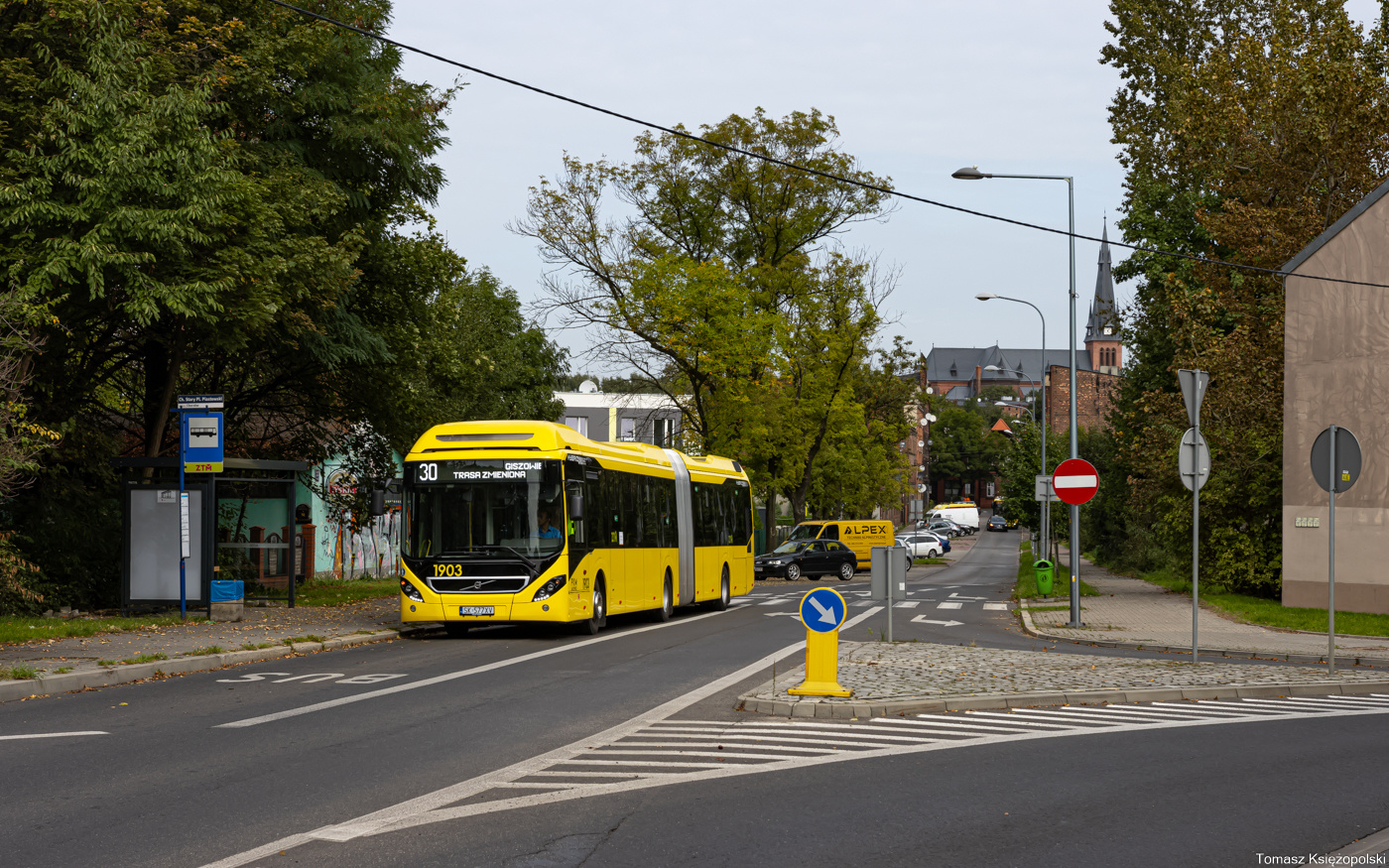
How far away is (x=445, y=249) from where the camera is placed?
2834 cm

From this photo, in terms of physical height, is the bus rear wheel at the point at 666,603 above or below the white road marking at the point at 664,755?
below

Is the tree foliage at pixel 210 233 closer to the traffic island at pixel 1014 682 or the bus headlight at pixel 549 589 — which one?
the bus headlight at pixel 549 589

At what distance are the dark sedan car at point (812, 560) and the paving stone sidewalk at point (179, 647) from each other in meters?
23.8

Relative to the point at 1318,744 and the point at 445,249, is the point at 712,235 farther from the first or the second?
the point at 1318,744

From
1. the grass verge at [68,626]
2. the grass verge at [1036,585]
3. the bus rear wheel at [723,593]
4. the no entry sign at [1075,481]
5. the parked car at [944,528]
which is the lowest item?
the parked car at [944,528]

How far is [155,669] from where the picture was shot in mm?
14312

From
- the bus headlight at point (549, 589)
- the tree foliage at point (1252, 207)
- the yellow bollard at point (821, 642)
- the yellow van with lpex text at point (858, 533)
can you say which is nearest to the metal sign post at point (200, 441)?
the bus headlight at point (549, 589)

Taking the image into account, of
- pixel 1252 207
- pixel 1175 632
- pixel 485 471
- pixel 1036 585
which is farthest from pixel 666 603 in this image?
pixel 1252 207

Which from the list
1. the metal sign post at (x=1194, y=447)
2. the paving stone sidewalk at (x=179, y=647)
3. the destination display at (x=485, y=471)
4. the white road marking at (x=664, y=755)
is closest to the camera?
the white road marking at (x=664, y=755)

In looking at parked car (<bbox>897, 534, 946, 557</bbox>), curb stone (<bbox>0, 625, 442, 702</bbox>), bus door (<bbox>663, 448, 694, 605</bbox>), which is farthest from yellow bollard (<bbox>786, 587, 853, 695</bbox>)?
parked car (<bbox>897, 534, 946, 557</bbox>)

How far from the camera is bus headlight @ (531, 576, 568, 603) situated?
1884 cm

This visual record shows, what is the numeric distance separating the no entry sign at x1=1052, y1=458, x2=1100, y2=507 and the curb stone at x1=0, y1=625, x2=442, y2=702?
10.8m

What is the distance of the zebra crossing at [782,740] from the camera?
25.6ft

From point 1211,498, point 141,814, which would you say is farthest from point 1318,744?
point 1211,498
